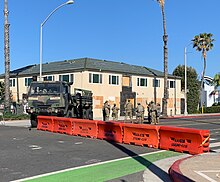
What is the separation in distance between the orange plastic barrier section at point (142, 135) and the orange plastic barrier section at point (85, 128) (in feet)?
7.37

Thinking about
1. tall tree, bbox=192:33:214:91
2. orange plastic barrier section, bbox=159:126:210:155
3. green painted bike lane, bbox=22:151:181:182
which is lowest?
green painted bike lane, bbox=22:151:181:182

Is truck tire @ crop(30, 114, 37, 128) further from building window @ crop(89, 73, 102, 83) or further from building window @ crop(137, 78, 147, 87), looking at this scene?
building window @ crop(137, 78, 147, 87)

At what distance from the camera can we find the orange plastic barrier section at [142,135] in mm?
13102

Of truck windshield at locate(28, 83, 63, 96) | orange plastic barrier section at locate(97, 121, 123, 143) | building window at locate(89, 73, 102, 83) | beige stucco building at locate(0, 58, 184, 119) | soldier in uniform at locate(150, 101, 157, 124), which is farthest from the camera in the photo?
beige stucco building at locate(0, 58, 184, 119)

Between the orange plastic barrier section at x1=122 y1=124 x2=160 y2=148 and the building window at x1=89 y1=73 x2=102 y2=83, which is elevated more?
the building window at x1=89 y1=73 x2=102 y2=83

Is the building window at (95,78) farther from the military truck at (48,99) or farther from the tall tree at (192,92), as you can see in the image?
the tall tree at (192,92)

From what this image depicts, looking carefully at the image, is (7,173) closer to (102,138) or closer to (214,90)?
(102,138)

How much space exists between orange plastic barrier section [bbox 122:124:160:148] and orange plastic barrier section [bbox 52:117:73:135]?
4.30 m

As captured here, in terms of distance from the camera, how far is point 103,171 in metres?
8.63

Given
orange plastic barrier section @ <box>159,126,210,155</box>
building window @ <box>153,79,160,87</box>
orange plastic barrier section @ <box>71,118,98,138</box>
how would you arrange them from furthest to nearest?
1. building window @ <box>153,79,160,87</box>
2. orange plastic barrier section @ <box>71,118,98,138</box>
3. orange plastic barrier section @ <box>159,126,210,155</box>

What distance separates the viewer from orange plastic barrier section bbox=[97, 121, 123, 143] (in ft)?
48.4

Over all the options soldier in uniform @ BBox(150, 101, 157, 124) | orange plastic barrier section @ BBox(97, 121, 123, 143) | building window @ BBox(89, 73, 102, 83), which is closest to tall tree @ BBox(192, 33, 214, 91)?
building window @ BBox(89, 73, 102, 83)

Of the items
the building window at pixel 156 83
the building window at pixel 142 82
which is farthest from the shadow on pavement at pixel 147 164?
the building window at pixel 156 83

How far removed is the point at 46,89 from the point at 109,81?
62.5ft
